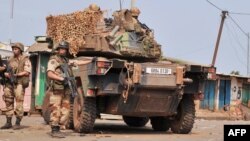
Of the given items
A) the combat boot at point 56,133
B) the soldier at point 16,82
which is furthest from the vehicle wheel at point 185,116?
the soldier at point 16,82

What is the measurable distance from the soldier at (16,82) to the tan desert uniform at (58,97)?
1.67 meters

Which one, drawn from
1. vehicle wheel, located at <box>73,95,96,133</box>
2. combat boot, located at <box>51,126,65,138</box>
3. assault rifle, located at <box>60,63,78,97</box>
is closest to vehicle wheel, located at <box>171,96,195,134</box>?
vehicle wheel, located at <box>73,95,96,133</box>

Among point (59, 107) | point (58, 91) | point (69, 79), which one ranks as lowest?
point (59, 107)

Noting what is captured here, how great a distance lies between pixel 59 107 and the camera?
10359 millimetres

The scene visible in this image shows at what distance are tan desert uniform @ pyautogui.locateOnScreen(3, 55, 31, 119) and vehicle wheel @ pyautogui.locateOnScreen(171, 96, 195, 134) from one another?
12.2 feet

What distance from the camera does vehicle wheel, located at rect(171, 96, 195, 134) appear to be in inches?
484

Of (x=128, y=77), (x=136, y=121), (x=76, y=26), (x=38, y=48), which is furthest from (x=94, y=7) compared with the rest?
(x=38, y=48)

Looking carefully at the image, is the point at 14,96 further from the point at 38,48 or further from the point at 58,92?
the point at 38,48

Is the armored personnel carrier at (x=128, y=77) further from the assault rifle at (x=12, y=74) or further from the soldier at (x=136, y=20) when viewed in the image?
the assault rifle at (x=12, y=74)

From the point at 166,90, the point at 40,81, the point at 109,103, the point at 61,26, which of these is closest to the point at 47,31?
the point at 61,26

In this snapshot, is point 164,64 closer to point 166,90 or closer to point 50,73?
point 166,90

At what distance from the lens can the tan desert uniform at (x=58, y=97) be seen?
Answer: 10.3 m

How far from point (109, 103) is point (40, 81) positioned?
11.0 metres

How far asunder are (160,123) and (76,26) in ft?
10.9
